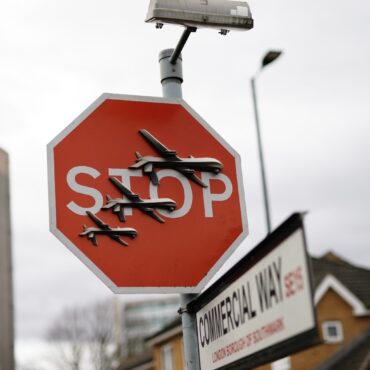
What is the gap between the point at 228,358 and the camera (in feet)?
10.1

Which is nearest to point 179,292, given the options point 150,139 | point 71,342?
point 150,139

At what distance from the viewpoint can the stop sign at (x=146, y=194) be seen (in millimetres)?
3402

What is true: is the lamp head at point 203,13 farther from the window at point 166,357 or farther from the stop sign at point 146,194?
the window at point 166,357

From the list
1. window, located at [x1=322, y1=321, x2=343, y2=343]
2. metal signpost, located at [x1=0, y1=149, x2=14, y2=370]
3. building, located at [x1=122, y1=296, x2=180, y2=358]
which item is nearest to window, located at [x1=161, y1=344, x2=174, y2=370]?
window, located at [x1=322, y1=321, x2=343, y2=343]

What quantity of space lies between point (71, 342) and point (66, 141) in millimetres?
62538

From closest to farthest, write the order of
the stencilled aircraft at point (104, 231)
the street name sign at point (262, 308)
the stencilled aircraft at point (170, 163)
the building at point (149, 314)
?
the street name sign at point (262, 308)
the stencilled aircraft at point (104, 231)
the stencilled aircraft at point (170, 163)
the building at point (149, 314)

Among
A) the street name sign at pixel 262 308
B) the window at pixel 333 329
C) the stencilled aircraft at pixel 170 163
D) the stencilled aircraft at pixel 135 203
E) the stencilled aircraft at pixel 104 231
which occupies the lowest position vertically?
the street name sign at pixel 262 308

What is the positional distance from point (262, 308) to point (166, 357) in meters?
36.5

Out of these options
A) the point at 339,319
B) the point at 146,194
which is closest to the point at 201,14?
the point at 146,194

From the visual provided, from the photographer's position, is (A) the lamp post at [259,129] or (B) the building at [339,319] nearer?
(A) the lamp post at [259,129]

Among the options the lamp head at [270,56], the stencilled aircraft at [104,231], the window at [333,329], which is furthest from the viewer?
the window at [333,329]

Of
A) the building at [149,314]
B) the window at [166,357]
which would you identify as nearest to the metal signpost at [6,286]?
the window at [166,357]

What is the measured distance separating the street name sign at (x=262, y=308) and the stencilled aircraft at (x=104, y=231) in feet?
1.36

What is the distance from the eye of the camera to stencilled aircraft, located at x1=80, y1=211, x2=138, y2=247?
3.38m
